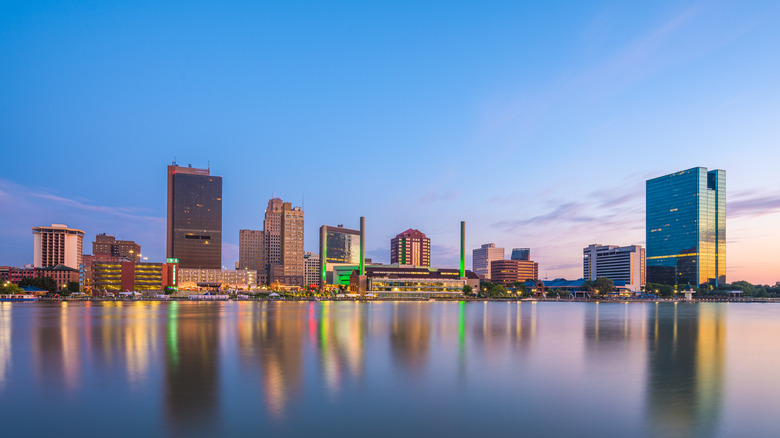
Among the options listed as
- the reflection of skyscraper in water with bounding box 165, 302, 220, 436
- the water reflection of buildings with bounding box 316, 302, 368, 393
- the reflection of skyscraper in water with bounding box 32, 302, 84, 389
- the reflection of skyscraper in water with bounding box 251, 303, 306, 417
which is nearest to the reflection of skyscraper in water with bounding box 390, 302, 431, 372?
the water reflection of buildings with bounding box 316, 302, 368, 393

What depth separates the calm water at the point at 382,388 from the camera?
1625cm

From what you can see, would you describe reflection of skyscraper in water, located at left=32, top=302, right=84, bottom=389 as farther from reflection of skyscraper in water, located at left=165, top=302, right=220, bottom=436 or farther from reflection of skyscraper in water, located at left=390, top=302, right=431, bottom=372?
reflection of skyscraper in water, located at left=390, top=302, right=431, bottom=372

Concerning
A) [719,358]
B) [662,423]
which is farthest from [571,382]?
[719,358]

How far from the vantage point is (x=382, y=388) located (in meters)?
21.9

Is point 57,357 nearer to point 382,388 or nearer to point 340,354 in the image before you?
point 340,354

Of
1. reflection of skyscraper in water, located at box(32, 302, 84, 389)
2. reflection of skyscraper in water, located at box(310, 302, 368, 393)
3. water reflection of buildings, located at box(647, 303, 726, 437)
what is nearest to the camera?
water reflection of buildings, located at box(647, 303, 726, 437)

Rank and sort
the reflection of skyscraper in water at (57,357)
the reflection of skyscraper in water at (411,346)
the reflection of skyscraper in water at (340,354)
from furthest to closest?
the reflection of skyscraper in water at (411,346) < the reflection of skyscraper in water at (340,354) < the reflection of skyscraper in water at (57,357)

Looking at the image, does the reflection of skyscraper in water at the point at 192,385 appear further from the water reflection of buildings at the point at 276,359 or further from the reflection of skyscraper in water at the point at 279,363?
the reflection of skyscraper in water at the point at 279,363

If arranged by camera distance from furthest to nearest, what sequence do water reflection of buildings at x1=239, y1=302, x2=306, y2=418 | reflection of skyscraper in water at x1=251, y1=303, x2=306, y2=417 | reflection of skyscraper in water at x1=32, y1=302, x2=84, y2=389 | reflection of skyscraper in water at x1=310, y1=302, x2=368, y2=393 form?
reflection of skyscraper in water at x1=310, y1=302, x2=368, y2=393 → reflection of skyscraper in water at x1=32, y1=302, x2=84, y2=389 → water reflection of buildings at x1=239, y1=302, x2=306, y2=418 → reflection of skyscraper in water at x1=251, y1=303, x2=306, y2=417

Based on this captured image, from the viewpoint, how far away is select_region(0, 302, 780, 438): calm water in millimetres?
16250

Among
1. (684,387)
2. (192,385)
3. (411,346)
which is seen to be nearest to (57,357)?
(192,385)

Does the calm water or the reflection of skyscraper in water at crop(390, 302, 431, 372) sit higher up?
the calm water

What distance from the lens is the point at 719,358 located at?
3309cm

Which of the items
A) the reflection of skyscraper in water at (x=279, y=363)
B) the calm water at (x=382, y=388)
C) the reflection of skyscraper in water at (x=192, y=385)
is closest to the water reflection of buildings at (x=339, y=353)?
the calm water at (x=382, y=388)
